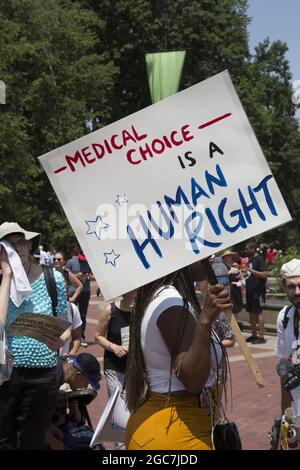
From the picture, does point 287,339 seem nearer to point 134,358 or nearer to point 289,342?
point 289,342

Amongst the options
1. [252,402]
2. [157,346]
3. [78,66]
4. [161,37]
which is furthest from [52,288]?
[161,37]

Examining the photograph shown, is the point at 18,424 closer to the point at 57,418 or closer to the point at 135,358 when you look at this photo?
the point at 57,418

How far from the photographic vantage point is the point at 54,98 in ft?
95.6

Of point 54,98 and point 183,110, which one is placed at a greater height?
point 54,98

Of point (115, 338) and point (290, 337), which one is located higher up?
point (115, 338)

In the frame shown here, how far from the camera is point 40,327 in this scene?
13.3 ft

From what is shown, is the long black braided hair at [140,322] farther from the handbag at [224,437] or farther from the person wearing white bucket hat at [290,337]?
the person wearing white bucket hat at [290,337]

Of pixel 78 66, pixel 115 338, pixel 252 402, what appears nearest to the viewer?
pixel 115 338

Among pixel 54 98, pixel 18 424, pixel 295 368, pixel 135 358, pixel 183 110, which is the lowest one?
pixel 295 368

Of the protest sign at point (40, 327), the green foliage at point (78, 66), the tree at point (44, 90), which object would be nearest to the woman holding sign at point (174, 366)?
the protest sign at point (40, 327)

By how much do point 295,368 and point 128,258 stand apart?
1.71 m

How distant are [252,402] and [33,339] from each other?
164 inches

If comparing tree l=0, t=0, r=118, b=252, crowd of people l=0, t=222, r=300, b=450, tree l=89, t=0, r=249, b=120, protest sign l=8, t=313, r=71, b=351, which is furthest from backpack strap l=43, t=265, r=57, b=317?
tree l=89, t=0, r=249, b=120

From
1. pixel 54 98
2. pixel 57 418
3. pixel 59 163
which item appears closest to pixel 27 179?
pixel 54 98
